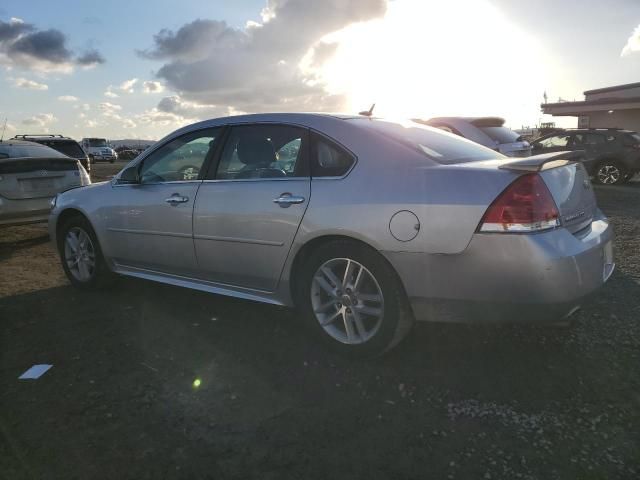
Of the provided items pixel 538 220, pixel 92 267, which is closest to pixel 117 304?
pixel 92 267

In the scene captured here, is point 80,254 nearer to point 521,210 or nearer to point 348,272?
point 348,272

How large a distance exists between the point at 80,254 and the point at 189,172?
5.45 ft

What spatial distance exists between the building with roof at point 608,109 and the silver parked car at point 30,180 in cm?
2825

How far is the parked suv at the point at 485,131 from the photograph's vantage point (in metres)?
8.79

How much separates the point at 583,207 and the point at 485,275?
0.89 metres

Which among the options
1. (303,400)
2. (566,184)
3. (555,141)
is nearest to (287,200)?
(303,400)

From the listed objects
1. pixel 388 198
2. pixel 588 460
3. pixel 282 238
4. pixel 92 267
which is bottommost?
pixel 588 460

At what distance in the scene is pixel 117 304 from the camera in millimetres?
4625

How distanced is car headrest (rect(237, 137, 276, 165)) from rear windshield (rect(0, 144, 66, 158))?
202 inches

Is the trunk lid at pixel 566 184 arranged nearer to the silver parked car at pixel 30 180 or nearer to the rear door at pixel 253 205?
the rear door at pixel 253 205

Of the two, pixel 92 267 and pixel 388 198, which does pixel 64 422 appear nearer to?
pixel 388 198

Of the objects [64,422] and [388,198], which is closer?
[64,422]

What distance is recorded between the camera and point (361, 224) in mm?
3096

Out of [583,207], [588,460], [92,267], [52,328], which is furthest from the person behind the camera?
[92,267]
